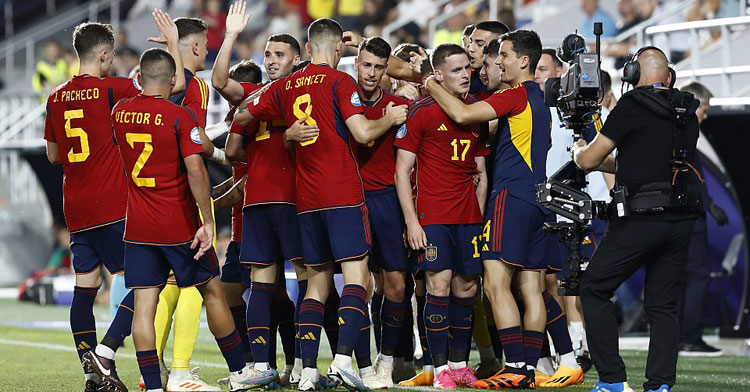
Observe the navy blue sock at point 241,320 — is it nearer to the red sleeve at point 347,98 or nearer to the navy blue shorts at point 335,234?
the navy blue shorts at point 335,234

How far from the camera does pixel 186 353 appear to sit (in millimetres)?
6715

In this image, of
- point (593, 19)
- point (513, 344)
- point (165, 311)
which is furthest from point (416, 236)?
point (593, 19)

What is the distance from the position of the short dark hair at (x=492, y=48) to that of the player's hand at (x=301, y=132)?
1.36m

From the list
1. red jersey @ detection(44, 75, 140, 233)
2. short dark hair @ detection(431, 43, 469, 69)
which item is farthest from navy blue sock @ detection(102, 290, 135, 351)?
short dark hair @ detection(431, 43, 469, 69)

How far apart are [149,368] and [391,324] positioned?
1675mm

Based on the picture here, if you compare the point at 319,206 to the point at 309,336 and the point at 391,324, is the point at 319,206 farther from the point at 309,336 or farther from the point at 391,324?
the point at 391,324

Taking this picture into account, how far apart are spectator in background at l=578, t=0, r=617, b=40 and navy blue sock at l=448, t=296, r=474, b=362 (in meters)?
9.56

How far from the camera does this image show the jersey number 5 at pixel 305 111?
6.54m

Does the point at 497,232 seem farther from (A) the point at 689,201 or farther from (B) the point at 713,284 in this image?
(B) the point at 713,284

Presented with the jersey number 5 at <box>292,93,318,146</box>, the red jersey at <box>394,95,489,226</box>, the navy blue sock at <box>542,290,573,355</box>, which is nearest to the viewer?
the jersey number 5 at <box>292,93,318,146</box>

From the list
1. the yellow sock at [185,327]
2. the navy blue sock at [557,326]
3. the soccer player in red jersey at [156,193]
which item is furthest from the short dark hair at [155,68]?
the navy blue sock at [557,326]

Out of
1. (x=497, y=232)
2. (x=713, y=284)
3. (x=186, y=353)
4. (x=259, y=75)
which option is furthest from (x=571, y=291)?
(x=713, y=284)

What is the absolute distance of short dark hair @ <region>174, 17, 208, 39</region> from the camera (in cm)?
700

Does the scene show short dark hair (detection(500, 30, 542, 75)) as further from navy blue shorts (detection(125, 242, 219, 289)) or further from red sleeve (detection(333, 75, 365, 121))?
navy blue shorts (detection(125, 242, 219, 289))
